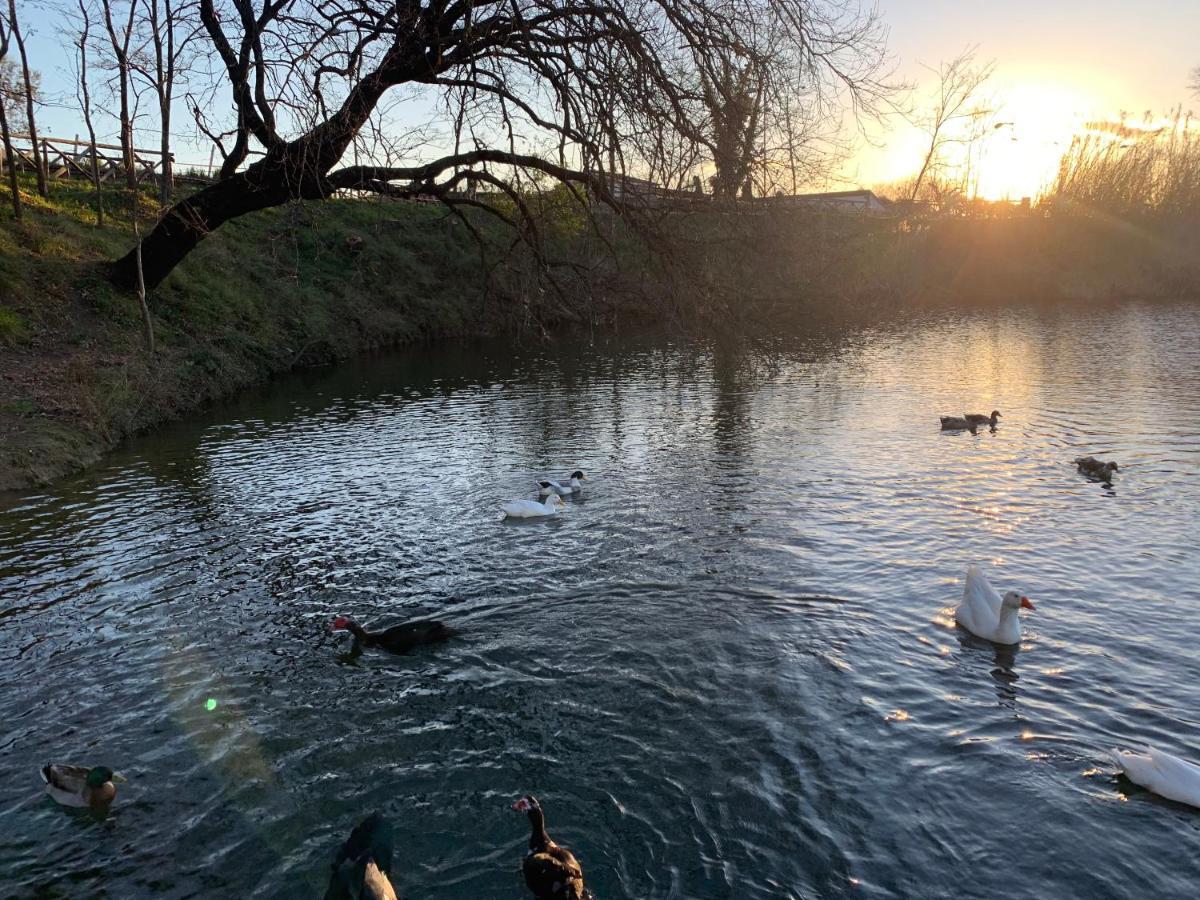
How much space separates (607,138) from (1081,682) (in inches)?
308

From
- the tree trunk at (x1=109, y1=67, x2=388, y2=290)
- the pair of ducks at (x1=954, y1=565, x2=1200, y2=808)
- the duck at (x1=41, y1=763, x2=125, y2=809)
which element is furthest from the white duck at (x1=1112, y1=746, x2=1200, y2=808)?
the tree trunk at (x1=109, y1=67, x2=388, y2=290)

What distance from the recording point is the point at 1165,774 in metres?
6.40

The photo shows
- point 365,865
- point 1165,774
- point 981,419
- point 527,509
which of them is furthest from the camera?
point 981,419

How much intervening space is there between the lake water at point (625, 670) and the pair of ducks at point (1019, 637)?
0.52 feet

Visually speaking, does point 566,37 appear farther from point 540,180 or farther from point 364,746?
point 364,746

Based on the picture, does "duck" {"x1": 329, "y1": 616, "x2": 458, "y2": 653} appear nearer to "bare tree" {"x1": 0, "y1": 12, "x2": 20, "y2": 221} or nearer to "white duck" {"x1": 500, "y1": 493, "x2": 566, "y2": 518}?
"white duck" {"x1": 500, "y1": 493, "x2": 566, "y2": 518}

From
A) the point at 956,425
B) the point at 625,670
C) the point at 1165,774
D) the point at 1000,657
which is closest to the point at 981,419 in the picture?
the point at 956,425

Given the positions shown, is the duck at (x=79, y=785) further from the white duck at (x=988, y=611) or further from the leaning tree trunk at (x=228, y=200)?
the white duck at (x=988, y=611)

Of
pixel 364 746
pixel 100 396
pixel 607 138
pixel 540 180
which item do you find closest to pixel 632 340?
pixel 100 396

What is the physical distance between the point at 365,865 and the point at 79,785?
2862 millimetres

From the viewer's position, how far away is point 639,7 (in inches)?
358

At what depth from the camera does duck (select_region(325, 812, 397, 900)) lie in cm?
528

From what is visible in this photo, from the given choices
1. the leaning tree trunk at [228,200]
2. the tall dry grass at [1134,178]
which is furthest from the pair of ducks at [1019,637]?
the tall dry grass at [1134,178]

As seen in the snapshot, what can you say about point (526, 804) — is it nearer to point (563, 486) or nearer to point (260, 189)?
point (563, 486)
